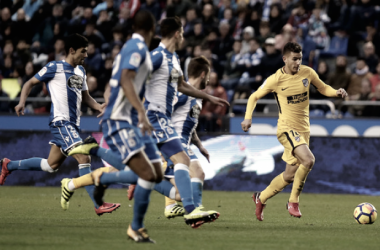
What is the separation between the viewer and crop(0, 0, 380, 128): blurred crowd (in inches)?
626

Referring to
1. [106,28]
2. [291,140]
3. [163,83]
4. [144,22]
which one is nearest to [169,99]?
[163,83]

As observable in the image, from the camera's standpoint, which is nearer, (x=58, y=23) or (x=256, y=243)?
(x=256, y=243)

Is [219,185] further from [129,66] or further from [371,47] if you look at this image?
[129,66]

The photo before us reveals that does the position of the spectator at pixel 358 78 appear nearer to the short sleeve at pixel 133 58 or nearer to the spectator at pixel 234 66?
the spectator at pixel 234 66

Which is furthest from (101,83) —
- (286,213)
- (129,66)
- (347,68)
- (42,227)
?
(129,66)

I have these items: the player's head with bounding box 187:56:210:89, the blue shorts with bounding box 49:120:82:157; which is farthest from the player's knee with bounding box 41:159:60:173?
the player's head with bounding box 187:56:210:89

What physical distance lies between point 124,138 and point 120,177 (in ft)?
2.29

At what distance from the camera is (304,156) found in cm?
848

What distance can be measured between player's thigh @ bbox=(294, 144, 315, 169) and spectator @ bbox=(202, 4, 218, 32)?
10371mm

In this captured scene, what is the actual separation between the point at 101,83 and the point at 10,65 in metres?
3.35

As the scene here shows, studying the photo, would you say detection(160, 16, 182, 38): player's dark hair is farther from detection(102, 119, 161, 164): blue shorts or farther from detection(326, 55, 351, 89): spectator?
detection(326, 55, 351, 89): spectator

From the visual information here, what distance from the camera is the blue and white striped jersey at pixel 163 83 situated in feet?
22.7

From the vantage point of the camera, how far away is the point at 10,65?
18.6 metres

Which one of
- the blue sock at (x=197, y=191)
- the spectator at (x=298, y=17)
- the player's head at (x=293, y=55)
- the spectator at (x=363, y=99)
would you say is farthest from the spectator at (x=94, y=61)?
the blue sock at (x=197, y=191)
